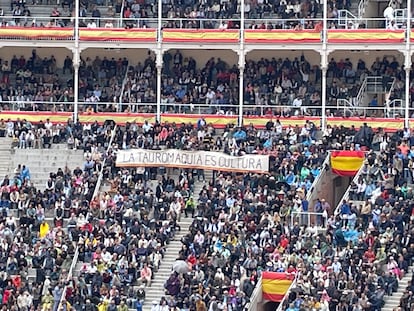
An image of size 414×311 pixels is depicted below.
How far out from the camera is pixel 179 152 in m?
84.2

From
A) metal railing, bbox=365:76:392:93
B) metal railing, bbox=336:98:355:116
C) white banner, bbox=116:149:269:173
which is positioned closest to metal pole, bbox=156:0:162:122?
white banner, bbox=116:149:269:173

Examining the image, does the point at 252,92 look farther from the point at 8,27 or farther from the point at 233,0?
the point at 8,27

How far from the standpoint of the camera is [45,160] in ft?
285

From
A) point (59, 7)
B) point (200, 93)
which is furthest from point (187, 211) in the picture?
point (59, 7)

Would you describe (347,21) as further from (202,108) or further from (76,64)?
(76,64)

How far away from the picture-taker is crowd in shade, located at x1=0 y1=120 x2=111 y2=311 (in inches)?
3014

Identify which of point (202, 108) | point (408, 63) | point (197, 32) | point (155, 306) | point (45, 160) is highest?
point (197, 32)

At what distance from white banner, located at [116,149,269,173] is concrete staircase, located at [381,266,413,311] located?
416 inches

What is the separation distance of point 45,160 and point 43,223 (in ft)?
21.8

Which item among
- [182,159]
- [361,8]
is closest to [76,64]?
[182,159]

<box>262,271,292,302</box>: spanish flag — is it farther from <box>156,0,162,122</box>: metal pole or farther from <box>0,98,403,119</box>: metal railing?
<box>156,0,162,122</box>: metal pole

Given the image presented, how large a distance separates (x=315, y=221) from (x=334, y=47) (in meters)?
11.7

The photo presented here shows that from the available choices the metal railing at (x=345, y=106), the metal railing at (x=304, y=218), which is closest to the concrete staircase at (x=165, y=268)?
the metal railing at (x=304, y=218)

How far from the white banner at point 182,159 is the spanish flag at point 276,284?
8175mm
